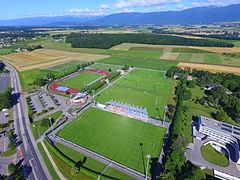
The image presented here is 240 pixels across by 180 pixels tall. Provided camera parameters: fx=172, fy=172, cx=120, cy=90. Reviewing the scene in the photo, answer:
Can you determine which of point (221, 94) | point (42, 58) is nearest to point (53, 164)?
point (221, 94)

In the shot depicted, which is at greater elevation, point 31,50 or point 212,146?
point 31,50

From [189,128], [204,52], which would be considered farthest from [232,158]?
[204,52]

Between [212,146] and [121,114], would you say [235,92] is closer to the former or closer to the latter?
[212,146]

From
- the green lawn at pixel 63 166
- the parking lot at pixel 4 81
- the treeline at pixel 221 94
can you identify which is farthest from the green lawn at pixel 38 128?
the treeline at pixel 221 94

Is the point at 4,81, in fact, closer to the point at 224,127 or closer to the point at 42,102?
the point at 42,102

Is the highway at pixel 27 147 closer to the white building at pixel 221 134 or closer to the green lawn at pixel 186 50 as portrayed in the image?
the white building at pixel 221 134

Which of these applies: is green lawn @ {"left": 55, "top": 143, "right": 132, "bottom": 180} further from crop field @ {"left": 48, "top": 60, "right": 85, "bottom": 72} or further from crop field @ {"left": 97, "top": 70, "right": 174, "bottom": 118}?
crop field @ {"left": 48, "top": 60, "right": 85, "bottom": 72}

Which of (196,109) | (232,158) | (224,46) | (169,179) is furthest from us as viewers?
(224,46)
